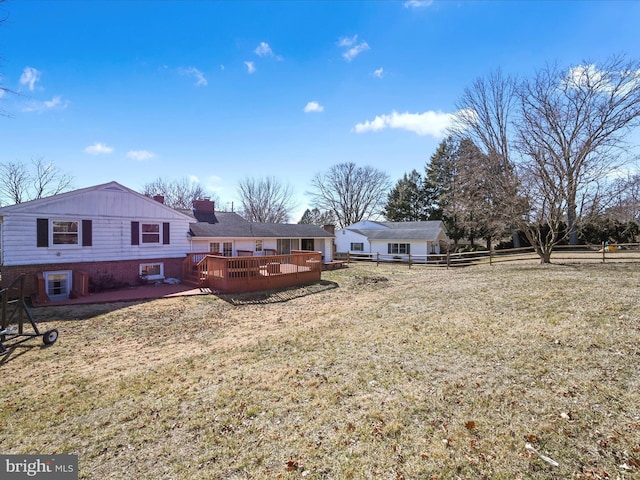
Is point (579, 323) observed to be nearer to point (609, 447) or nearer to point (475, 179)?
point (609, 447)

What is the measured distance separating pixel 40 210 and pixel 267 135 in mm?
14664

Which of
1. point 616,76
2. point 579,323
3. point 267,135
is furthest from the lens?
point 267,135

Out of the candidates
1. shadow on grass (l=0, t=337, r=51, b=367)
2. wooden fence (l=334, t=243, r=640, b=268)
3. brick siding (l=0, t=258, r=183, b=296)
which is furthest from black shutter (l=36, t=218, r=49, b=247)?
wooden fence (l=334, t=243, r=640, b=268)

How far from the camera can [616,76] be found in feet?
58.5

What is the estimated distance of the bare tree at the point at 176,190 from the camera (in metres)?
43.8

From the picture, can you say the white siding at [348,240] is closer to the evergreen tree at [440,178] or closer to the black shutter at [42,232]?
the evergreen tree at [440,178]

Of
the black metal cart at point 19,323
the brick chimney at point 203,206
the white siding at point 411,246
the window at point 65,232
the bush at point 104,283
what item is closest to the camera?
the black metal cart at point 19,323

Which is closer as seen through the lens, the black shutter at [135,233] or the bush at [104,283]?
the bush at [104,283]

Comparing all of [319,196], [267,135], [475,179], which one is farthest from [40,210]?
[319,196]

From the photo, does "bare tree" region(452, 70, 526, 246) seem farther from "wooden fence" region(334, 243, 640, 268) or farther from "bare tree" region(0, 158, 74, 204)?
"bare tree" region(0, 158, 74, 204)

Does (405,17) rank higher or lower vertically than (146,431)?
higher

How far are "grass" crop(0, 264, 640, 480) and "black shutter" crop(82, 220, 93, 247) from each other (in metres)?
5.91

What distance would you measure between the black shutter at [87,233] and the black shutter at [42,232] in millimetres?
1184

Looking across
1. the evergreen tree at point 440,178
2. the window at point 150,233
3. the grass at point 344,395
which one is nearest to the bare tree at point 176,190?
the window at point 150,233
